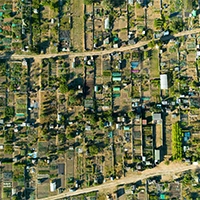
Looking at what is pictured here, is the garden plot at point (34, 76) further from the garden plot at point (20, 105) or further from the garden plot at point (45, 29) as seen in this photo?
the garden plot at point (45, 29)

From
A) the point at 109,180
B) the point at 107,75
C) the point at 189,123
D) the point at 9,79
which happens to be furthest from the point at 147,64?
the point at 9,79

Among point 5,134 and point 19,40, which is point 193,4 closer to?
point 19,40

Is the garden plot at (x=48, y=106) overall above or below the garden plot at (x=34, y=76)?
below

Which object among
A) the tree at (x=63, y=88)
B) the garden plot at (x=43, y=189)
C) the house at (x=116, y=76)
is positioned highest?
the house at (x=116, y=76)

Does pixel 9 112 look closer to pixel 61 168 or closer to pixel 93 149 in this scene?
pixel 61 168

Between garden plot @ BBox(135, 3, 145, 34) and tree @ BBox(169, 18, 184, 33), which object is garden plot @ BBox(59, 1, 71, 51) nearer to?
garden plot @ BBox(135, 3, 145, 34)

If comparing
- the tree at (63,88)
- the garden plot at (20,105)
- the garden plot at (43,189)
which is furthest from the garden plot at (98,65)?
the garden plot at (43,189)
